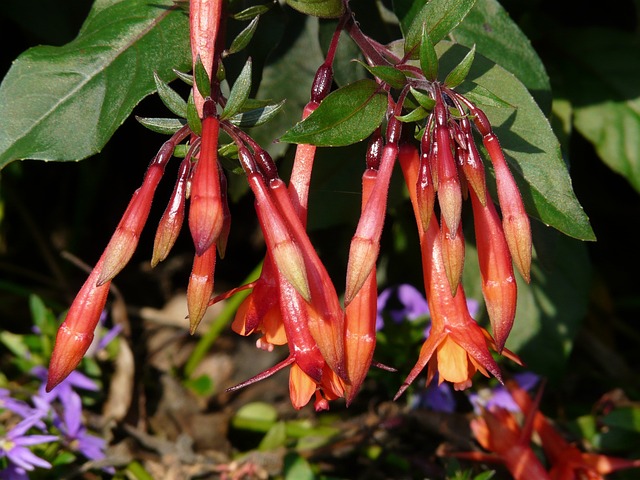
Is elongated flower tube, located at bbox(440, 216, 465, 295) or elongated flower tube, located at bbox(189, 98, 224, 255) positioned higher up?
elongated flower tube, located at bbox(189, 98, 224, 255)

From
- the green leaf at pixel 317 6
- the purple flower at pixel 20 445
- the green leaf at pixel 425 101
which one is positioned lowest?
the purple flower at pixel 20 445

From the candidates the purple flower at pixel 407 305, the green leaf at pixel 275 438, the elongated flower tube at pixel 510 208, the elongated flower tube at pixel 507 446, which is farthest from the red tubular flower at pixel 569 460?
the elongated flower tube at pixel 510 208

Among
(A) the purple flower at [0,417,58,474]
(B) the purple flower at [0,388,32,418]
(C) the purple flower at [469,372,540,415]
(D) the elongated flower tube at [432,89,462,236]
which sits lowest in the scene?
(C) the purple flower at [469,372,540,415]

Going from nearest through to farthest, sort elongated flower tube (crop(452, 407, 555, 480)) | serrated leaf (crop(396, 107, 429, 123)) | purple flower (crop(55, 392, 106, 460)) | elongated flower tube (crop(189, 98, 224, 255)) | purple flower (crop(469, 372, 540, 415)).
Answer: elongated flower tube (crop(189, 98, 224, 255))
serrated leaf (crop(396, 107, 429, 123))
elongated flower tube (crop(452, 407, 555, 480))
purple flower (crop(55, 392, 106, 460))
purple flower (crop(469, 372, 540, 415))

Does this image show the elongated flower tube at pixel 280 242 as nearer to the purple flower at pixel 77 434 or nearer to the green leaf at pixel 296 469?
the green leaf at pixel 296 469

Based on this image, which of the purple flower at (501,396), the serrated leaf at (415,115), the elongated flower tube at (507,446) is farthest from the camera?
the purple flower at (501,396)

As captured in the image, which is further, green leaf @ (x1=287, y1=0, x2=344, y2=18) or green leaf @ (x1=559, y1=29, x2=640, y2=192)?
green leaf @ (x1=559, y1=29, x2=640, y2=192)

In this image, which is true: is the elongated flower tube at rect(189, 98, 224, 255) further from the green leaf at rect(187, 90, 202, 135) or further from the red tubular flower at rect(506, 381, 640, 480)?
the red tubular flower at rect(506, 381, 640, 480)

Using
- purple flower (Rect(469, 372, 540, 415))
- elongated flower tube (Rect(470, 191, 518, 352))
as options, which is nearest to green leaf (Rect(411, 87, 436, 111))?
elongated flower tube (Rect(470, 191, 518, 352))

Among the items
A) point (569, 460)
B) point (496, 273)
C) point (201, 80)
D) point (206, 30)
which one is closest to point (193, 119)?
point (201, 80)
